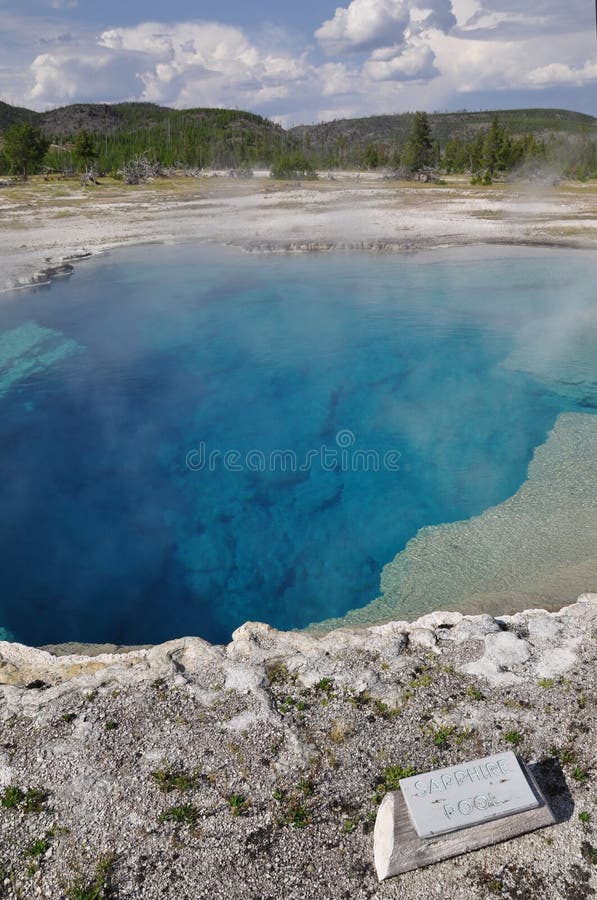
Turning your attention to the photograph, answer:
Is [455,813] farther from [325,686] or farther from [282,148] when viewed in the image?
[282,148]

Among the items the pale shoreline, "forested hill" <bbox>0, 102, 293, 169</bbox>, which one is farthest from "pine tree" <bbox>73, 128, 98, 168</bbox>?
the pale shoreline

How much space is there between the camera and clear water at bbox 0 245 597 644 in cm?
1166

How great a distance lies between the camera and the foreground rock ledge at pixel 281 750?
561cm

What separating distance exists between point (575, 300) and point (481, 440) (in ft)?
45.2

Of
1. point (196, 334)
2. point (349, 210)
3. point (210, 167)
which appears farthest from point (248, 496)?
point (210, 167)

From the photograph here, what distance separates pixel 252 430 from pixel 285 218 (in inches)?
1302

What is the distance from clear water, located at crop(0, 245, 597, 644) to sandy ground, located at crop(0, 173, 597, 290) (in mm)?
5859

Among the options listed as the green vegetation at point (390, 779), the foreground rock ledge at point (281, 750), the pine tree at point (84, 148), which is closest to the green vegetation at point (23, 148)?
the pine tree at point (84, 148)

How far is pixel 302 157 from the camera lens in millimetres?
98875

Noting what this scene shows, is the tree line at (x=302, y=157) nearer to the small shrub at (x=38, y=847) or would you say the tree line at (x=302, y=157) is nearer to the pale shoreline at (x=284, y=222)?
the pale shoreline at (x=284, y=222)

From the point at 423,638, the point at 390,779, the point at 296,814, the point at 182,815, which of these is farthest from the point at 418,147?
the point at 182,815

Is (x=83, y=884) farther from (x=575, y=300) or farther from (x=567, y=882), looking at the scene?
(x=575, y=300)

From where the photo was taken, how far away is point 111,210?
1898 inches

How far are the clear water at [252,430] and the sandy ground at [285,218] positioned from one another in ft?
19.2
